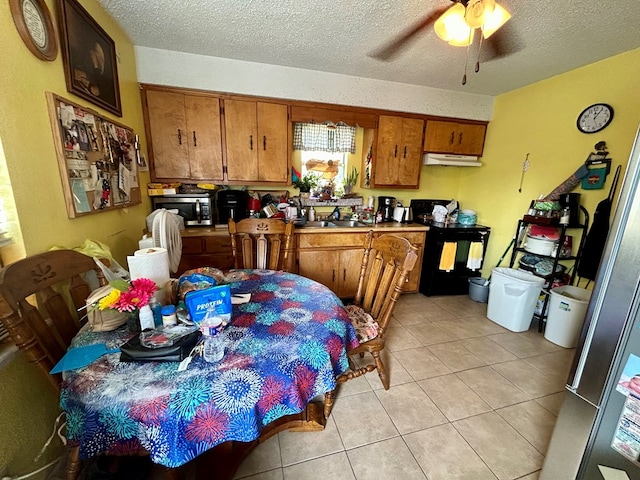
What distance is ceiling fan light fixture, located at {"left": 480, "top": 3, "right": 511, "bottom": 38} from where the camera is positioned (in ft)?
4.15

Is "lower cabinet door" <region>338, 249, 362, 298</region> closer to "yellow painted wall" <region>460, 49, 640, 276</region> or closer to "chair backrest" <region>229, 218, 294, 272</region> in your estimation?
"chair backrest" <region>229, 218, 294, 272</region>

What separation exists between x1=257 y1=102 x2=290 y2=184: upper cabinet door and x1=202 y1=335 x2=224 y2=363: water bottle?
2.11m

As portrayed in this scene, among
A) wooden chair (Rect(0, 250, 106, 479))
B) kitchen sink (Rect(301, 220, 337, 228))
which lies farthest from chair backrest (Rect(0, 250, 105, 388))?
kitchen sink (Rect(301, 220, 337, 228))

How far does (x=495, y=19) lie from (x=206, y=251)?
2584 millimetres

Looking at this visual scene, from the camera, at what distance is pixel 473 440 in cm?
146

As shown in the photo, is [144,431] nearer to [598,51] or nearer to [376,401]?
[376,401]

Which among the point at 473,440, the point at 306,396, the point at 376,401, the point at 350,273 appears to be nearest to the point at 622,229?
the point at 306,396

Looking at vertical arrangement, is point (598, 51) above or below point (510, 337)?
above

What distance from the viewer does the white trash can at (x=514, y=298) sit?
2.46 meters

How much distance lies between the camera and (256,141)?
2691 millimetres

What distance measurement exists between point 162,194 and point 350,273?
80.7 inches

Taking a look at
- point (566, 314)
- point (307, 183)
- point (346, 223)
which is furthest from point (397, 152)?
point (566, 314)

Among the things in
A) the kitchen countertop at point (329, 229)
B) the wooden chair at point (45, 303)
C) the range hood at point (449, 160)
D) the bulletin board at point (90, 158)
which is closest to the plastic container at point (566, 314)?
the kitchen countertop at point (329, 229)

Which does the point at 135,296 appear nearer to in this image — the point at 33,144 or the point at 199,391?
the point at 199,391
